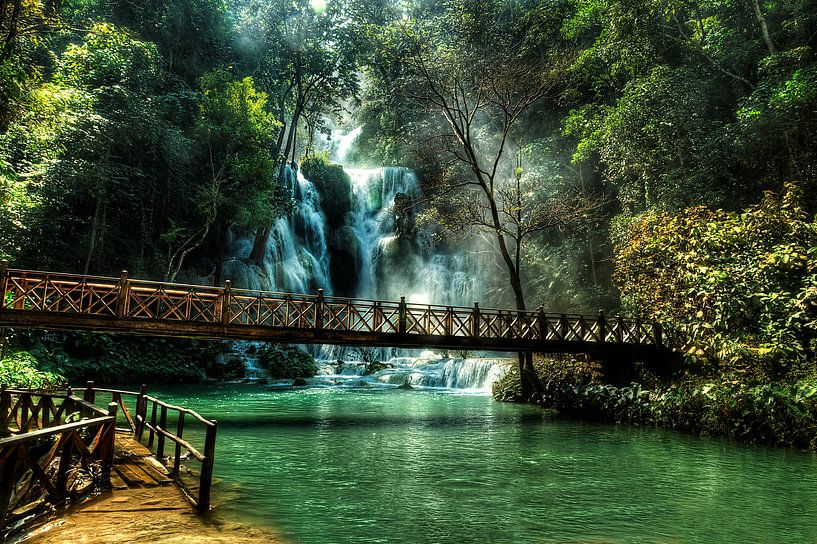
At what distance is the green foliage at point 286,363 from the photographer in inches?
1044

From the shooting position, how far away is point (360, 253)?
35625 mm

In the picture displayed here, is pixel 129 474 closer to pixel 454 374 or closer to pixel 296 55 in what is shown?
pixel 454 374

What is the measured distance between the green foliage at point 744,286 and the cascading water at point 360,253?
1908 cm

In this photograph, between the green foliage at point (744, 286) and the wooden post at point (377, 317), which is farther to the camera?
the wooden post at point (377, 317)

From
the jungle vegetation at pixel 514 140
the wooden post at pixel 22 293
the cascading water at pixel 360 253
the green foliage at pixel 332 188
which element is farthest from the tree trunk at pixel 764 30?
the green foliage at pixel 332 188

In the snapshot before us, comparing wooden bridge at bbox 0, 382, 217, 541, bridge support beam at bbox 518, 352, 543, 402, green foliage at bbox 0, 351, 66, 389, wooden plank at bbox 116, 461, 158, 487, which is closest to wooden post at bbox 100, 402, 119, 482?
wooden bridge at bbox 0, 382, 217, 541

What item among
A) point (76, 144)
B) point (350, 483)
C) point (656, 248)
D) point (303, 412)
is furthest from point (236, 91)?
point (350, 483)

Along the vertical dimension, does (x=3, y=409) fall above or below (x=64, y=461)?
above

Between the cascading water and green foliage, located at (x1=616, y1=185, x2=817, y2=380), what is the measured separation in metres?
19.1

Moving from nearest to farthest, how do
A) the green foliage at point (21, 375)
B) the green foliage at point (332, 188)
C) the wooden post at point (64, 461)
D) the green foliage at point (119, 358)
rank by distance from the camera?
the wooden post at point (64, 461), the green foliage at point (21, 375), the green foliage at point (119, 358), the green foliage at point (332, 188)

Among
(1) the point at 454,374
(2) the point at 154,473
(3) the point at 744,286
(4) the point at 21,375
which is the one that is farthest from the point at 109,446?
(1) the point at 454,374

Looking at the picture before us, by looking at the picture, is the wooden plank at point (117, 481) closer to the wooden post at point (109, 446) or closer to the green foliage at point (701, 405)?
Answer: the wooden post at point (109, 446)

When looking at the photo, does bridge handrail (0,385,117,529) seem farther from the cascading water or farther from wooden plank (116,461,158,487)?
the cascading water

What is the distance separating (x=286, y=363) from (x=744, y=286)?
2114cm
